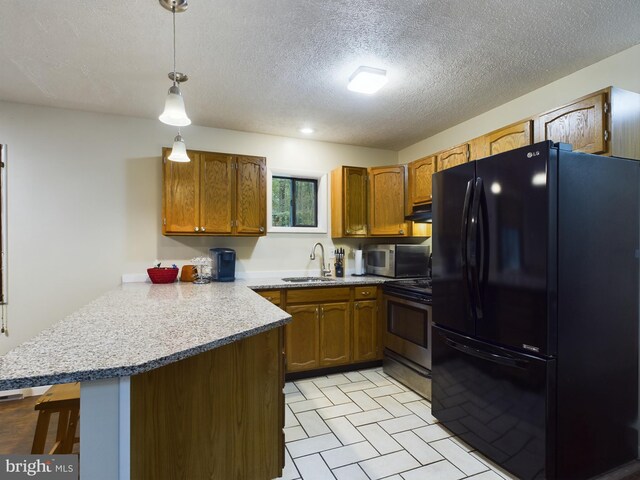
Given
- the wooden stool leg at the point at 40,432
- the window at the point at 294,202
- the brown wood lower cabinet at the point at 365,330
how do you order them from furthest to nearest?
the window at the point at 294,202, the brown wood lower cabinet at the point at 365,330, the wooden stool leg at the point at 40,432

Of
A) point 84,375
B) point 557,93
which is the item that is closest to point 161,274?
point 84,375

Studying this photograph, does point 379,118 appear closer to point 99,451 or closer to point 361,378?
point 361,378

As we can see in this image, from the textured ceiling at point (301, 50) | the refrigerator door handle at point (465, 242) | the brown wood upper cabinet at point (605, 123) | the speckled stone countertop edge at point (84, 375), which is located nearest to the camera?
the speckled stone countertop edge at point (84, 375)

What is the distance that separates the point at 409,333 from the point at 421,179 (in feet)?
4.97

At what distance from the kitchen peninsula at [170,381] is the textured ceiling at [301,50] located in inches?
60.7

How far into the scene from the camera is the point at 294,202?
12.7 feet

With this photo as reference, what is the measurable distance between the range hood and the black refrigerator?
1192 millimetres

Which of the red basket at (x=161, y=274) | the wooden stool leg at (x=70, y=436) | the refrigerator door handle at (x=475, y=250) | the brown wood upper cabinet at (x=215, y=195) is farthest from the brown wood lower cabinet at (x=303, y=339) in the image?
the wooden stool leg at (x=70, y=436)

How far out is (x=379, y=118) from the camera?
10.6ft

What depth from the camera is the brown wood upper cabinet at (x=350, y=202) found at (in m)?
3.66

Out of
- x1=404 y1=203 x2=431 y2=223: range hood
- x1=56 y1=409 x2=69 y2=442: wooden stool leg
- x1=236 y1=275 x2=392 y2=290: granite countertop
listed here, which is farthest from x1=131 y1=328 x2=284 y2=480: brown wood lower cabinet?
x1=404 y1=203 x2=431 y2=223: range hood

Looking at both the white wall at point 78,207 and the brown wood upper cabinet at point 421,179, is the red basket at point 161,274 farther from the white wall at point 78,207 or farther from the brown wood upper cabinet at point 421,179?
the brown wood upper cabinet at point 421,179

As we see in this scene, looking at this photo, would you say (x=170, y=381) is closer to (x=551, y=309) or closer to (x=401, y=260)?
(x=551, y=309)

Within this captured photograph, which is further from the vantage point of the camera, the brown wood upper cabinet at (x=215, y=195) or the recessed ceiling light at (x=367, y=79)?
the brown wood upper cabinet at (x=215, y=195)
